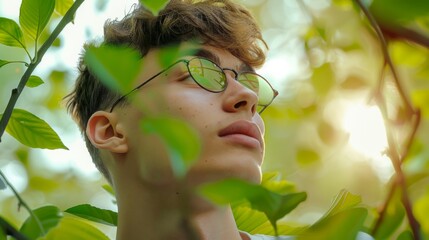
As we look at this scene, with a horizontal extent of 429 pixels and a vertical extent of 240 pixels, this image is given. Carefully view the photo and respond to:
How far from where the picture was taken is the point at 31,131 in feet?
3.37

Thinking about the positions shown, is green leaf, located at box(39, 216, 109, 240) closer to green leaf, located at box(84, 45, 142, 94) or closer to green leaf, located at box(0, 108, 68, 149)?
green leaf, located at box(0, 108, 68, 149)

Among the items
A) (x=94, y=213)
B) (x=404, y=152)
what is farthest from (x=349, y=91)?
(x=404, y=152)

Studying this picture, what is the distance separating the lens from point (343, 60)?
57.7 inches

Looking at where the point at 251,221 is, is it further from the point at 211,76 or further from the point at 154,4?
the point at 154,4

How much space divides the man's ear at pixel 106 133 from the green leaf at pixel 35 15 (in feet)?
1.21

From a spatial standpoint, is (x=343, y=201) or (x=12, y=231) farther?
(x=343, y=201)

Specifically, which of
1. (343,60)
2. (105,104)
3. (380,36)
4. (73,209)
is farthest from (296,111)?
(380,36)

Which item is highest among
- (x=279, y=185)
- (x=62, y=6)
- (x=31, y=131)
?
(x=62, y=6)

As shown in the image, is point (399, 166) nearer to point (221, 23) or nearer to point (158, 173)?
point (158, 173)

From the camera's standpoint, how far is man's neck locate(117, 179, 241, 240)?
126cm

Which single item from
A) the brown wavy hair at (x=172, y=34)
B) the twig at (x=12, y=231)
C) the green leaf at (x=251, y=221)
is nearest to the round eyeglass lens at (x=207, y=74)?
the brown wavy hair at (x=172, y=34)

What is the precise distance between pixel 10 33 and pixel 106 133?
0.45 meters

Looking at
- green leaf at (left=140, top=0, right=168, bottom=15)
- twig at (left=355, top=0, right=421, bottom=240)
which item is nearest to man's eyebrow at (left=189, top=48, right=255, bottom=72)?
green leaf at (left=140, top=0, right=168, bottom=15)

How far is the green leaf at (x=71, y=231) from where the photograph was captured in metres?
0.71
